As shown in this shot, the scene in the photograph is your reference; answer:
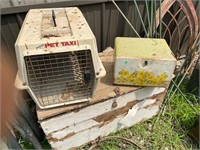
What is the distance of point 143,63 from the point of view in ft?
4.03

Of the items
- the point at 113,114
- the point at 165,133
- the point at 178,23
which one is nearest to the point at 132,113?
the point at 113,114

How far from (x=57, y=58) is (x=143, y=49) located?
58 centimetres

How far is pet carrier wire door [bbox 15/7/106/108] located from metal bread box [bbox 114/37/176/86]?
0.66 ft

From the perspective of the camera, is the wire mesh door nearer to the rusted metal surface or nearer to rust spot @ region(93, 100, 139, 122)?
rust spot @ region(93, 100, 139, 122)

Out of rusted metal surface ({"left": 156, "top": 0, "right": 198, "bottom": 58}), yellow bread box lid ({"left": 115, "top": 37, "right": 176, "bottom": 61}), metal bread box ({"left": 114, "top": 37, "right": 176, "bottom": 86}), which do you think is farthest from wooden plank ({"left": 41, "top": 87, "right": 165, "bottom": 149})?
rusted metal surface ({"left": 156, "top": 0, "right": 198, "bottom": 58})

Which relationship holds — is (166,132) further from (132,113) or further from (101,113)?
(101,113)

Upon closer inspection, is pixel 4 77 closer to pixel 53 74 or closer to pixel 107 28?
pixel 53 74

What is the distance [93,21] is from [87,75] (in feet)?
2.65

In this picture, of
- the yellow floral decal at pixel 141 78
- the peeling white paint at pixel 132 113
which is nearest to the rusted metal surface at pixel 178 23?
the yellow floral decal at pixel 141 78

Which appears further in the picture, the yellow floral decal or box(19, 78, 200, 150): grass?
box(19, 78, 200, 150): grass

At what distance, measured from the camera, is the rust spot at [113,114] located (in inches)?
55.2

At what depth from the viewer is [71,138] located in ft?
4.68

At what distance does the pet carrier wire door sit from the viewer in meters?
0.94

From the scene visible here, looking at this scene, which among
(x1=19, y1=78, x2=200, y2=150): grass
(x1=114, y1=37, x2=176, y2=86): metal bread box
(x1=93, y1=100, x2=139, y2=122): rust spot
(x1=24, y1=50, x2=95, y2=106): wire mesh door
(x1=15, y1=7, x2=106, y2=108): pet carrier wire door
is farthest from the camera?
(x1=19, y1=78, x2=200, y2=150): grass
